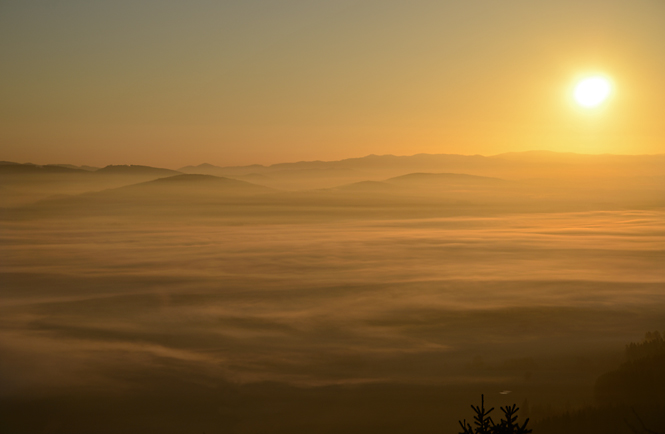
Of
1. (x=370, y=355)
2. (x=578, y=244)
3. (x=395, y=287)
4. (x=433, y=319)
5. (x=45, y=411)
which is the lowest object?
(x=45, y=411)

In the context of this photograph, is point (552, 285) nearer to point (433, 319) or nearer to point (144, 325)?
point (433, 319)

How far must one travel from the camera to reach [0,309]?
123 metres

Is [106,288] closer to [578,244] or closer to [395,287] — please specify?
[395,287]

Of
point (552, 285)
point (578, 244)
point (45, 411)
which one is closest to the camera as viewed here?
point (45, 411)

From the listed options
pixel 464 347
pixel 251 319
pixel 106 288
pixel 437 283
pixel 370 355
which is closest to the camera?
pixel 370 355

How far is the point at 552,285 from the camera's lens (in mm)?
119125

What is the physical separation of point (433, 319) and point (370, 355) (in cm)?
3028

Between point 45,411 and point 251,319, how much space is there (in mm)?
40909

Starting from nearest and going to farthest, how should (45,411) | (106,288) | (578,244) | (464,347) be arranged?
1. (45,411)
2. (464,347)
3. (106,288)
4. (578,244)

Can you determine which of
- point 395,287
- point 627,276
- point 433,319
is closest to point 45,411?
point 433,319

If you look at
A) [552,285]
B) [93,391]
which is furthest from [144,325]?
[552,285]

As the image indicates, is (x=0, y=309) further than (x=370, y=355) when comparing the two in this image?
Yes

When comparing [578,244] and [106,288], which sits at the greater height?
[578,244]

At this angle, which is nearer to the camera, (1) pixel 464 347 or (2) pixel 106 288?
(1) pixel 464 347
